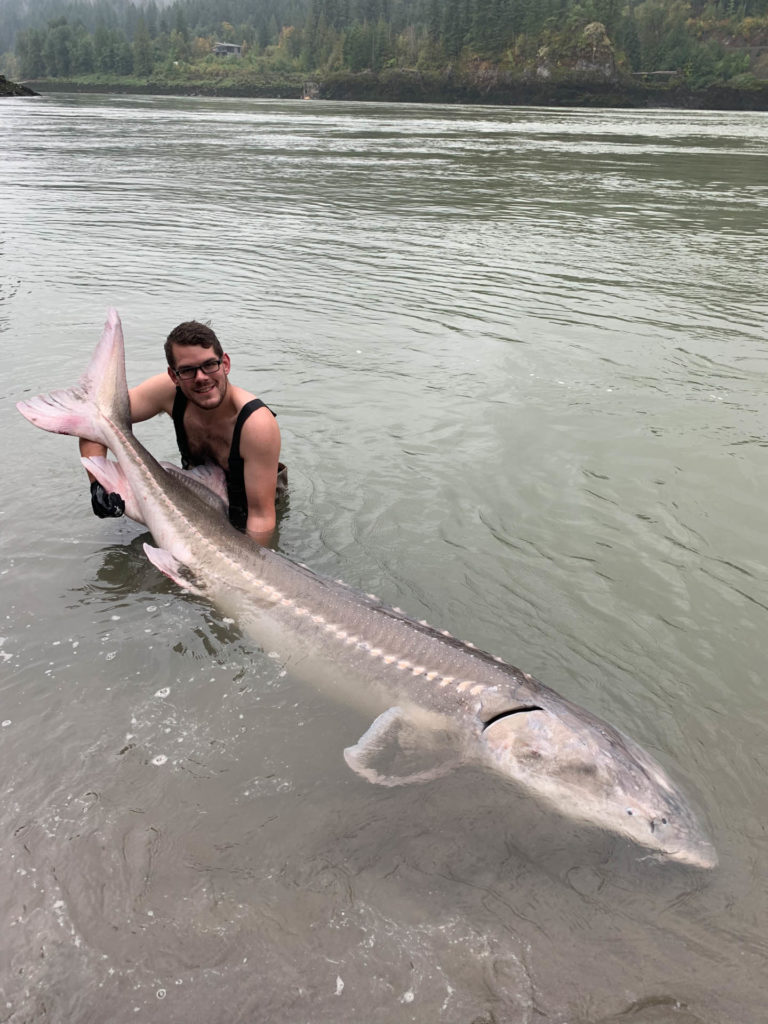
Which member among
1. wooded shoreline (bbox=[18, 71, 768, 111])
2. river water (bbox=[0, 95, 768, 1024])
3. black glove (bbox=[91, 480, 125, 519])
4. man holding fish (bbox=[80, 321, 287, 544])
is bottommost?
river water (bbox=[0, 95, 768, 1024])

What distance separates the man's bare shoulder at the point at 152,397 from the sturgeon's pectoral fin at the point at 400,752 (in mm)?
2720

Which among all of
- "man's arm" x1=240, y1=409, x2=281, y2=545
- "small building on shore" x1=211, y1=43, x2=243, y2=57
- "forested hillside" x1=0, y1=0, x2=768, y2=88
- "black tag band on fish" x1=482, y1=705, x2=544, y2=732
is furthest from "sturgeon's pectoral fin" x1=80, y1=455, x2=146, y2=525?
"small building on shore" x1=211, y1=43, x2=243, y2=57

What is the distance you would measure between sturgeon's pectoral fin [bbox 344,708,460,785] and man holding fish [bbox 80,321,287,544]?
5.56 feet

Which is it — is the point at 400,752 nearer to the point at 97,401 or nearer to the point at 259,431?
the point at 259,431

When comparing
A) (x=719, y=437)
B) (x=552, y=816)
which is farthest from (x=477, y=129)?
(x=552, y=816)

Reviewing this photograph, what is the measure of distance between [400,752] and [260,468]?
1.95m

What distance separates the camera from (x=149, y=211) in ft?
56.6

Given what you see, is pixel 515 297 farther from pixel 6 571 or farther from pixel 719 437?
pixel 6 571

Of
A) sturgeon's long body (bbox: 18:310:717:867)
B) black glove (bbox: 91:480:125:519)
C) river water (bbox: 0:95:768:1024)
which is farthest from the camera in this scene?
black glove (bbox: 91:480:125:519)

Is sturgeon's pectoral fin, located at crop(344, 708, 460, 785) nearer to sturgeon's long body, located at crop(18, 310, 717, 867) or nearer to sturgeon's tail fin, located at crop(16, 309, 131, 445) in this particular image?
sturgeon's long body, located at crop(18, 310, 717, 867)

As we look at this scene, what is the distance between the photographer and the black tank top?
453 centimetres

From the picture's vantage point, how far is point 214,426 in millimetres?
4832

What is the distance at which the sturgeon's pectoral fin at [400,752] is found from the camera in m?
3.28

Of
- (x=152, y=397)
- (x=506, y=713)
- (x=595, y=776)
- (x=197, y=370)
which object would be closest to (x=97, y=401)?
(x=152, y=397)
